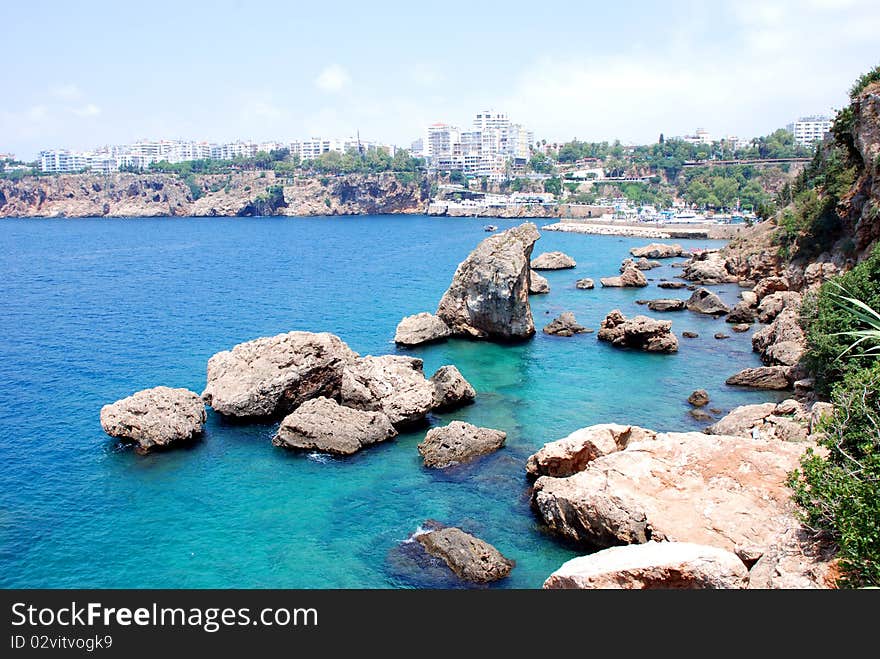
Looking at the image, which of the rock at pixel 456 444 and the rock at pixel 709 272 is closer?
the rock at pixel 456 444

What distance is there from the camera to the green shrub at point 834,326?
33844 millimetres

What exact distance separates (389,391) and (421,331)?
17126mm

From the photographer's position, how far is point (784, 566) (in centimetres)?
1814

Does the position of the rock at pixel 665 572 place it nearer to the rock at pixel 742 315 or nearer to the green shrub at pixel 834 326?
the green shrub at pixel 834 326

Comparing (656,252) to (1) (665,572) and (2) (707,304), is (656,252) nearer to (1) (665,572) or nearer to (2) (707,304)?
(2) (707,304)

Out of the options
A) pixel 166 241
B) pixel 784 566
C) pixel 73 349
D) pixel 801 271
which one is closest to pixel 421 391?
pixel 784 566

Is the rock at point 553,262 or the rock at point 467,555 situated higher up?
the rock at point 553,262

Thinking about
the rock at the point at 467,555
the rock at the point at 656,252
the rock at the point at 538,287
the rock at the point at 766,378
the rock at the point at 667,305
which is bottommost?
the rock at the point at 467,555

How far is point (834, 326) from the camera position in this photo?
3494cm

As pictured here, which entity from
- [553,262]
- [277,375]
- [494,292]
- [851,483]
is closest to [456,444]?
[277,375]

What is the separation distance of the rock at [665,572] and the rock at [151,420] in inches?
871

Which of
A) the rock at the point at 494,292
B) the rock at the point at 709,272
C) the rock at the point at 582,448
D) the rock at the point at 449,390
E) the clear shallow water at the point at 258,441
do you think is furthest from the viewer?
the rock at the point at 709,272

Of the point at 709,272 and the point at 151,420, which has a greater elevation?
the point at 709,272

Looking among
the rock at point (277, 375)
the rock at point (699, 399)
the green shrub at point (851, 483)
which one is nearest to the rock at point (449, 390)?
the rock at point (277, 375)
